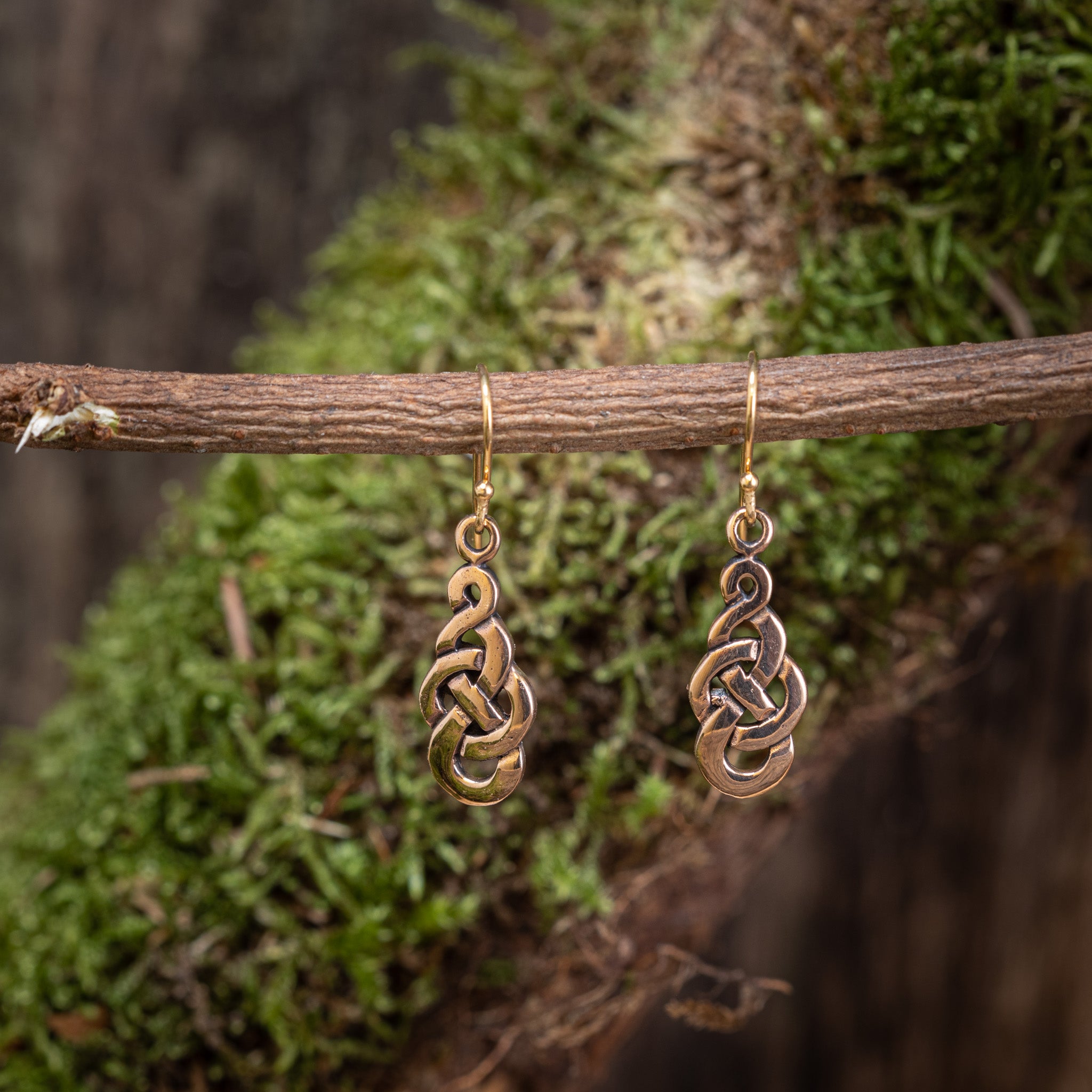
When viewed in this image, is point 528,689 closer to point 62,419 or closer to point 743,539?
point 743,539

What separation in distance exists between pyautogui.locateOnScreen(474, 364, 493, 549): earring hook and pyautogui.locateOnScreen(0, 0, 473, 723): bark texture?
49.9 inches

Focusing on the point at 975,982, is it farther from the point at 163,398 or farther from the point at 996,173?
the point at 163,398

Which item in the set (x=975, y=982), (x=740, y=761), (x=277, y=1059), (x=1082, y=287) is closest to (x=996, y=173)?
(x=1082, y=287)

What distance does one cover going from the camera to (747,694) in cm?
82

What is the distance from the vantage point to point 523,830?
105 centimetres

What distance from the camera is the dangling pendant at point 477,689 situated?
0.81m

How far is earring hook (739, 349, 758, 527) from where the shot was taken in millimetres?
755

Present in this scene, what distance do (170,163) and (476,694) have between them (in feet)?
5.04

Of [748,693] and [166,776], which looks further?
[166,776]

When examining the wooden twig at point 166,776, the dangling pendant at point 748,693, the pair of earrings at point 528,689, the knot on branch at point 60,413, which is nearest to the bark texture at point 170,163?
the wooden twig at point 166,776

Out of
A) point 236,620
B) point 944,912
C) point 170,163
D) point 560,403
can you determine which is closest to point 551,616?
point 560,403

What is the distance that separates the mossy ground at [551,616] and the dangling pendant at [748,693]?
7.5 inches

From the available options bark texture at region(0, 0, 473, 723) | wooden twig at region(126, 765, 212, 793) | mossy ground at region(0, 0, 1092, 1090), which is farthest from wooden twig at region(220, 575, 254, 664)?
bark texture at region(0, 0, 473, 723)

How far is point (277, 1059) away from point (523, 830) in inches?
15.4
